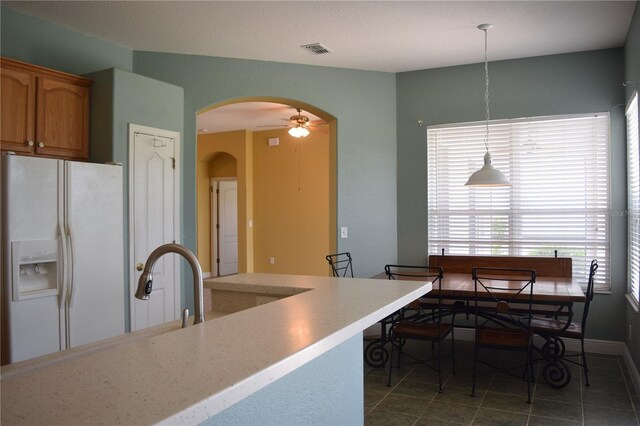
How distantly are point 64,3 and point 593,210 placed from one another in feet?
15.3

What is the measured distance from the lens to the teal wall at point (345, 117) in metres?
4.50

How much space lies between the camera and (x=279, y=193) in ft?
28.4

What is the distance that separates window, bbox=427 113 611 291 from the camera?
465 cm

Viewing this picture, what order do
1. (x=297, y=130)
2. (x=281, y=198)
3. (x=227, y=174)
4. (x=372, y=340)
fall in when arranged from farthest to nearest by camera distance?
(x=227, y=174)
(x=281, y=198)
(x=297, y=130)
(x=372, y=340)

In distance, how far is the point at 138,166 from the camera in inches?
153

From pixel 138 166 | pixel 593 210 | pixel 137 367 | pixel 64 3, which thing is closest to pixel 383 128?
pixel 593 210

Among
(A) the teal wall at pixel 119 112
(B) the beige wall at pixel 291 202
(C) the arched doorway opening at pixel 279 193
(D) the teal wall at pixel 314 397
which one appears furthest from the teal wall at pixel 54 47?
(B) the beige wall at pixel 291 202

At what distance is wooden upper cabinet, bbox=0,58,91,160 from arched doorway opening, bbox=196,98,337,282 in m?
4.25

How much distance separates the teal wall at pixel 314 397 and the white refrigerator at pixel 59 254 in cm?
224

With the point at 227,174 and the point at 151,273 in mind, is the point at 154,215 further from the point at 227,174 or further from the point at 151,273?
the point at 227,174

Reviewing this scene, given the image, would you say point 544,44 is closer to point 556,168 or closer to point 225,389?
point 556,168

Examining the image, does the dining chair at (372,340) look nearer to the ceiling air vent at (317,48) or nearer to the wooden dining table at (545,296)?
the wooden dining table at (545,296)

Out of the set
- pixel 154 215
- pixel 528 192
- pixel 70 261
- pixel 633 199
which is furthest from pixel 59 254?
pixel 633 199

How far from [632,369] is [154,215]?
3.92m
